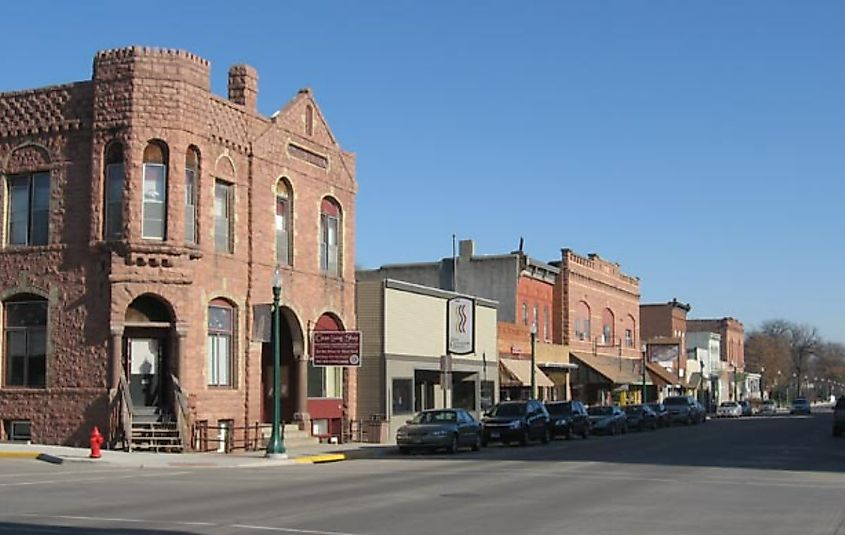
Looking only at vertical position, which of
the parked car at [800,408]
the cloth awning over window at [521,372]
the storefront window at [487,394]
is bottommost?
the parked car at [800,408]

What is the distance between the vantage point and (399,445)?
34250 millimetres

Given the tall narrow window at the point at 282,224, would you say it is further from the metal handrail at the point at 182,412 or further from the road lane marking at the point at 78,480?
the road lane marking at the point at 78,480

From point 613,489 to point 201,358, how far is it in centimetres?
1558

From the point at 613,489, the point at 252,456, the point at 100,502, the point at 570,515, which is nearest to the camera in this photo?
the point at 570,515

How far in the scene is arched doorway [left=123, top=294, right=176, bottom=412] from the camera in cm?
3222

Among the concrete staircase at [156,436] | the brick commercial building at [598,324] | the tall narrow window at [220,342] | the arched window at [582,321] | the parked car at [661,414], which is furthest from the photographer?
the arched window at [582,321]

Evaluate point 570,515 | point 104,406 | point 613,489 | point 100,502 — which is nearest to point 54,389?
point 104,406

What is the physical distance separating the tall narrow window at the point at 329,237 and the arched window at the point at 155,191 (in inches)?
359

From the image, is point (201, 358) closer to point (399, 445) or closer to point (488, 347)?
point (399, 445)

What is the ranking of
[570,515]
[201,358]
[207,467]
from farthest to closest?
[201,358], [207,467], [570,515]

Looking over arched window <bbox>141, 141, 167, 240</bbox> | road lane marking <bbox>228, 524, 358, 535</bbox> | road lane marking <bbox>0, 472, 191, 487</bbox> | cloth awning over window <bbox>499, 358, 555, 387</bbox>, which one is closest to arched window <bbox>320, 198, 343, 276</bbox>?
arched window <bbox>141, 141, 167, 240</bbox>

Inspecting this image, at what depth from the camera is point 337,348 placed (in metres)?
36.5

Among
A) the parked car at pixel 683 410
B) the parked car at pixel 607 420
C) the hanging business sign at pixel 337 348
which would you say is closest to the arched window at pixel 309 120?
the hanging business sign at pixel 337 348

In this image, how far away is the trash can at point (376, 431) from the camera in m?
39.6
